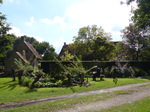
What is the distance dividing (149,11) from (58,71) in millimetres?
11361

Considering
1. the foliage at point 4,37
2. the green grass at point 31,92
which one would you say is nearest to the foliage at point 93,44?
the foliage at point 4,37

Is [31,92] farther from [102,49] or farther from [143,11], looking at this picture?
[102,49]

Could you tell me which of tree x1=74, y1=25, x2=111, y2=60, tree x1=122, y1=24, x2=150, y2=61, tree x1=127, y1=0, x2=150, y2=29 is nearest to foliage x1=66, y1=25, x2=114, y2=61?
tree x1=74, y1=25, x2=111, y2=60

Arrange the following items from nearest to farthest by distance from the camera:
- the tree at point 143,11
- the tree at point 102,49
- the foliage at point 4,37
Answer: the tree at point 143,11 → the foliage at point 4,37 → the tree at point 102,49

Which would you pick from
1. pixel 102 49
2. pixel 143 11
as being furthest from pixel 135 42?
pixel 143 11

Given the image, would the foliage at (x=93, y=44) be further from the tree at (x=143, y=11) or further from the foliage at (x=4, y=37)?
the tree at (x=143, y=11)

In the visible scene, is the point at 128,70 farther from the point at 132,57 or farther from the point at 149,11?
the point at 132,57

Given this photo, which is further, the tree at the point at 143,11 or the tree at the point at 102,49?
the tree at the point at 102,49

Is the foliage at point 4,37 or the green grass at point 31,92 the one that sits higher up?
the foliage at point 4,37

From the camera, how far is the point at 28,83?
16.4 m

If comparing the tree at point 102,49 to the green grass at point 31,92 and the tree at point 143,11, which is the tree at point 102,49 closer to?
the tree at point 143,11

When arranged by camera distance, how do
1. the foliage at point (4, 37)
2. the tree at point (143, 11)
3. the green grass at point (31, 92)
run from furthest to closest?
the foliage at point (4, 37) < the tree at point (143, 11) < the green grass at point (31, 92)

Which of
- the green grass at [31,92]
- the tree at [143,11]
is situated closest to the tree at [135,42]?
the tree at [143,11]

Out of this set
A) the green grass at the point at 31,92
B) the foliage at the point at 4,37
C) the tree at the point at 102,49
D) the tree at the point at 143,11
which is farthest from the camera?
the tree at the point at 102,49
